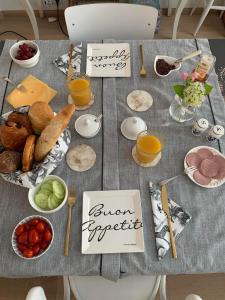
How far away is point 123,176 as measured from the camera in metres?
0.92

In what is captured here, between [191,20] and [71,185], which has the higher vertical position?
[191,20]

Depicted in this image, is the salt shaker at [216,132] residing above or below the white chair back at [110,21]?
below

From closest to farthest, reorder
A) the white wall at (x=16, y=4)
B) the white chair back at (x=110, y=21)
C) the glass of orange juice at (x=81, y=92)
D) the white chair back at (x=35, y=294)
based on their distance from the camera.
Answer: the white chair back at (x=35, y=294)
the glass of orange juice at (x=81, y=92)
the white chair back at (x=110, y=21)
the white wall at (x=16, y=4)

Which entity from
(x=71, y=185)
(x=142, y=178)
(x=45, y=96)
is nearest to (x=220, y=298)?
(x=142, y=178)

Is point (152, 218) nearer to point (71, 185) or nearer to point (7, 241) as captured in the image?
point (71, 185)

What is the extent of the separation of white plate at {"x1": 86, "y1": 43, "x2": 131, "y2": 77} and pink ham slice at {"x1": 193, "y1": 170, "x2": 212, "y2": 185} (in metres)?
0.47

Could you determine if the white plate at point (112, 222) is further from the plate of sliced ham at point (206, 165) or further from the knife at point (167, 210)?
the plate of sliced ham at point (206, 165)

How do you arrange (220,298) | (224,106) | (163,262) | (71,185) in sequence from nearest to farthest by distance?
(163,262), (71,185), (224,106), (220,298)

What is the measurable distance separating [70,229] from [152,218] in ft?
0.83

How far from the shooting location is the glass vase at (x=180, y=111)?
1.02 meters

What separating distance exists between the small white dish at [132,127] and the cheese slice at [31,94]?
31 cm

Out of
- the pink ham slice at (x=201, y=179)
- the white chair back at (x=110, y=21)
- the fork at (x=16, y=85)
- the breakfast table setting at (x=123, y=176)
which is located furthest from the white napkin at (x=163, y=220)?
the white chair back at (x=110, y=21)

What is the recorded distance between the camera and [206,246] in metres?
0.82

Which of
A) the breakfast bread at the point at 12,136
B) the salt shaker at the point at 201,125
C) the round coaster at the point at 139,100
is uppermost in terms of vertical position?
the round coaster at the point at 139,100
